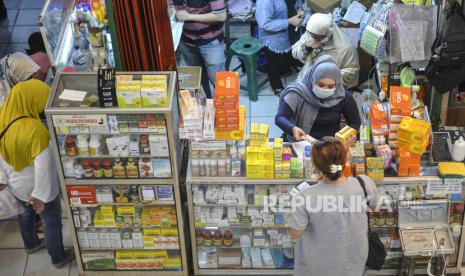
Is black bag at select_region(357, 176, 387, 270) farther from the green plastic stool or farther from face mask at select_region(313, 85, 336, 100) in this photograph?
the green plastic stool

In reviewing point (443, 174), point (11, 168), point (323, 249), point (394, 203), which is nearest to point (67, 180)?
point (11, 168)

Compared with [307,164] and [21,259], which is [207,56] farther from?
[21,259]

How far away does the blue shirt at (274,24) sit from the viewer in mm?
7520

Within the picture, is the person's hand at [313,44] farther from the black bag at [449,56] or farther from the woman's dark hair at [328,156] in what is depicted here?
the woman's dark hair at [328,156]

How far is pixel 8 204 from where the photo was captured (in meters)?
5.56

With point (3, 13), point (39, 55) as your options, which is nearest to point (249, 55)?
point (39, 55)

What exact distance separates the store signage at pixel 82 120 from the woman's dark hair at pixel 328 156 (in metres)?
1.67

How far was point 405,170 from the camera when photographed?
16.5 ft

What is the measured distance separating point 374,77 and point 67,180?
427 cm

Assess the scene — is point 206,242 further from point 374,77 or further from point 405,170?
point 374,77

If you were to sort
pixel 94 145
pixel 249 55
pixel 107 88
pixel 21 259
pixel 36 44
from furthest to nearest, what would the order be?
pixel 249 55 → pixel 36 44 → pixel 21 259 → pixel 94 145 → pixel 107 88

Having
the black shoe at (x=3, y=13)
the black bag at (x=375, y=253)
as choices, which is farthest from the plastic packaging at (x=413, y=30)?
the black shoe at (x=3, y=13)

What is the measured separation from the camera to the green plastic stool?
796 cm

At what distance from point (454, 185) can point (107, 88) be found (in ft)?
9.27
